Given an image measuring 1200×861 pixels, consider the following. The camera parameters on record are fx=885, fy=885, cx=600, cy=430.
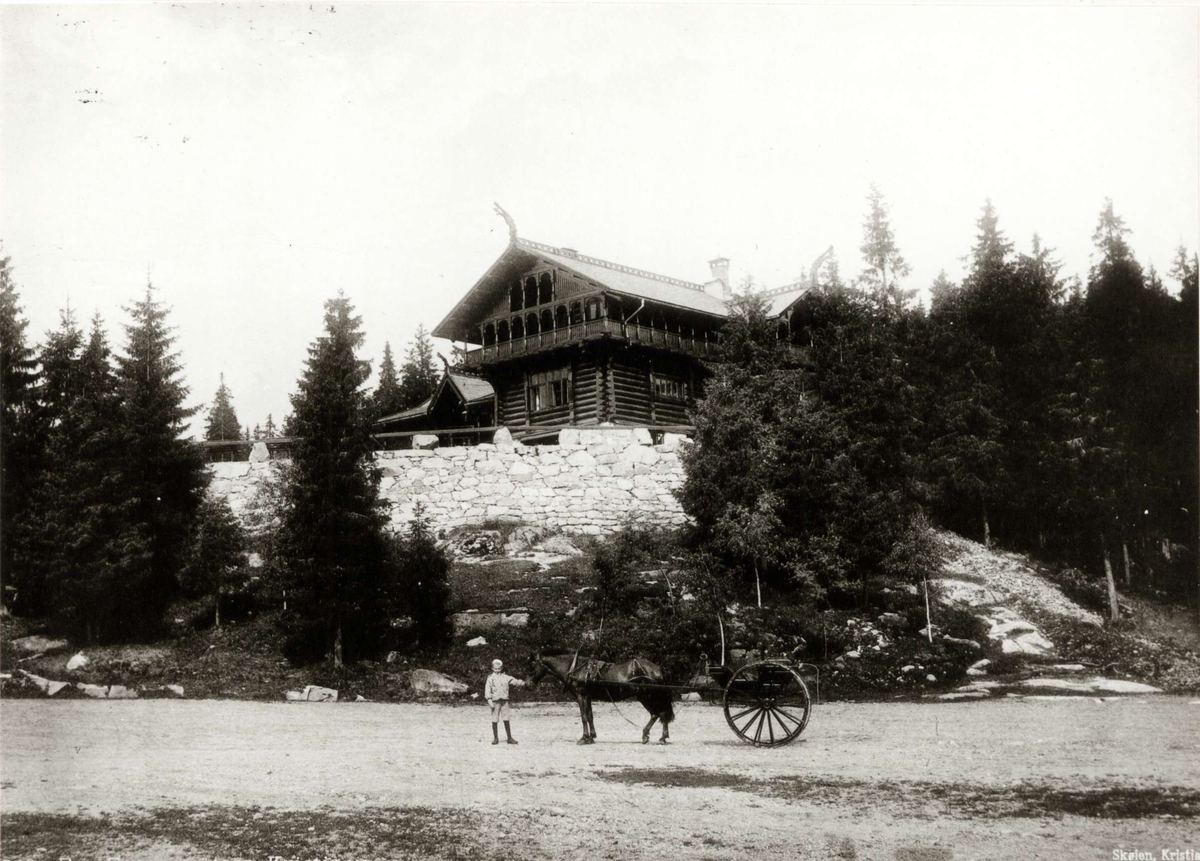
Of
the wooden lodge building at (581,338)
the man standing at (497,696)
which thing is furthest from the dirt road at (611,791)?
the wooden lodge building at (581,338)

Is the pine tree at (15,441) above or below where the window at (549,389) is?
A: below

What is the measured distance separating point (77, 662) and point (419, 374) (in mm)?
42877

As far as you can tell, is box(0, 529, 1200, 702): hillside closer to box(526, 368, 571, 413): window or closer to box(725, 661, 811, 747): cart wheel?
box(725, 661, 811, 747): cart wheel

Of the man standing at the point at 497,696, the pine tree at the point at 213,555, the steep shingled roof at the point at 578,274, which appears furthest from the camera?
the steep shingled roof at the point at 578,274

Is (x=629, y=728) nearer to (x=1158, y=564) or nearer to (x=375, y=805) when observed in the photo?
(x=375, y=805)

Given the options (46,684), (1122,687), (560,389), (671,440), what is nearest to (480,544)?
(671,440)

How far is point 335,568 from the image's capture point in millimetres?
21453

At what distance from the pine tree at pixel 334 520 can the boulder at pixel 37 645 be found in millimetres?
5576

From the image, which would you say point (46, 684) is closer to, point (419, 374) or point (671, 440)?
point (671, 440)

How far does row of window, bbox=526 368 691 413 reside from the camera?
35.7 meters

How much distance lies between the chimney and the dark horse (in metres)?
30.2

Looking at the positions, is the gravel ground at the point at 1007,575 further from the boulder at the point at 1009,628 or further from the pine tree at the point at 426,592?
the pine tree at the point at 426,592

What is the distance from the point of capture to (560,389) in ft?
118

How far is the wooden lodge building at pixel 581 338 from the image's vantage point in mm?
33688
